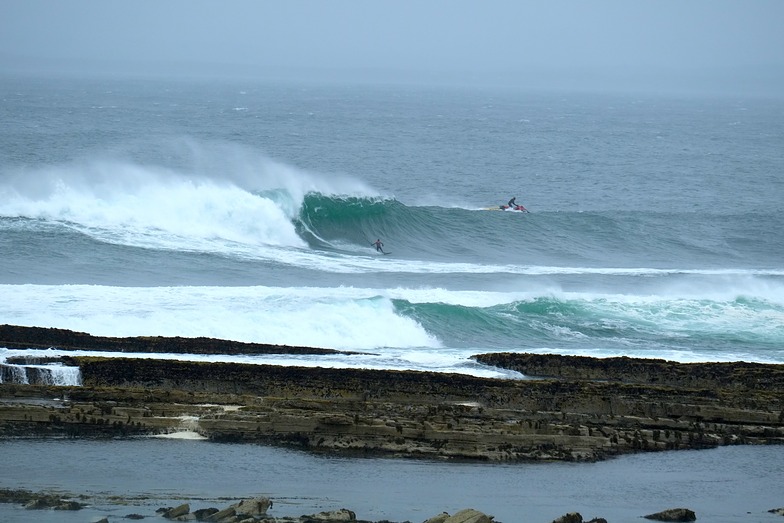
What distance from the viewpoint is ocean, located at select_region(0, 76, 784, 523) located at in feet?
58.9

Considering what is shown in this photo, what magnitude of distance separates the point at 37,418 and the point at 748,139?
94.0m

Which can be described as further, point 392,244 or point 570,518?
→ point 392,244

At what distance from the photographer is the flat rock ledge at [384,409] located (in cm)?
1866

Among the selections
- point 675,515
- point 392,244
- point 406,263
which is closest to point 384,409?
point 675,515

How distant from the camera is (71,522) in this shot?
14703 millimetres

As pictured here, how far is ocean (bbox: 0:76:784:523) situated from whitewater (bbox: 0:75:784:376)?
0.39ft

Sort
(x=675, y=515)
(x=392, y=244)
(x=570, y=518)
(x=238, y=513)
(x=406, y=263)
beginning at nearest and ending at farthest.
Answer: (x=238, y=513) < (x=570, y=518) < (x=675, y=515) < (x=406, y=263) < (x=392, y=244)

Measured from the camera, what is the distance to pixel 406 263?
41344mm

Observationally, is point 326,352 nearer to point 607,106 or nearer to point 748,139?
point 748,139

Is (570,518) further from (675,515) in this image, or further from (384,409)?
(384,409)

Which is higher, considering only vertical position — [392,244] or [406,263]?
[392,244]

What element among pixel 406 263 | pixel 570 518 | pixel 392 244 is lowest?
pixel 406 263

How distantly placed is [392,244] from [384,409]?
25444mm

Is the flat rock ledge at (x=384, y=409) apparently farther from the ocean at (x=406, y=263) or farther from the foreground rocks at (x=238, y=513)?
the foreground rocks at (x=238, y=513)
